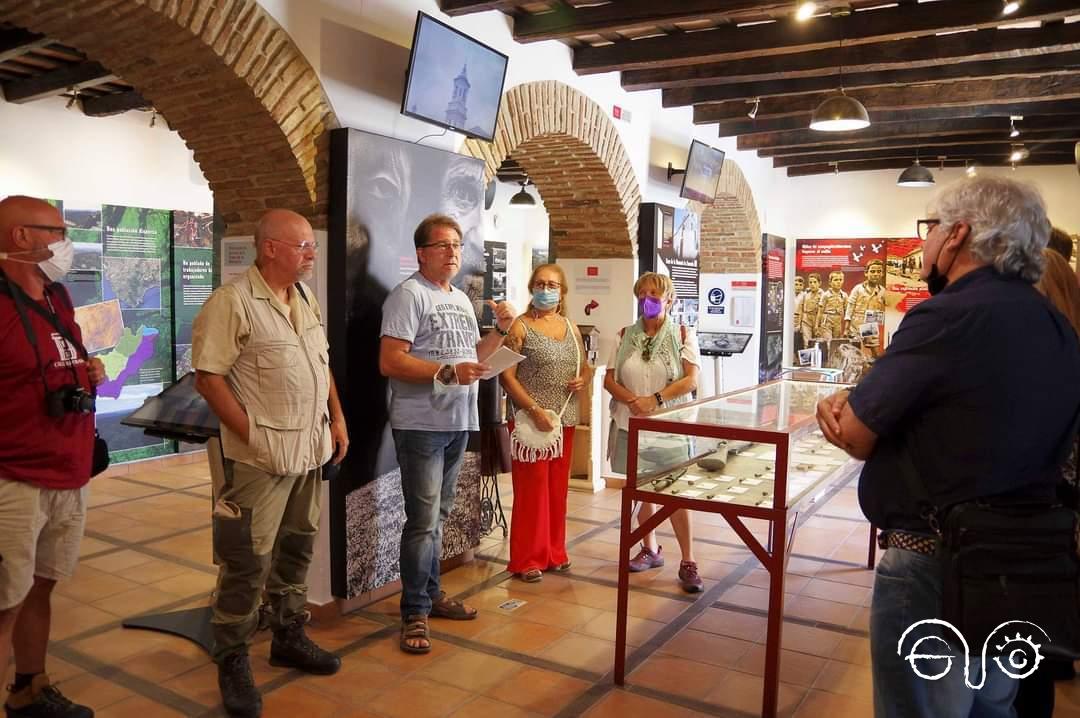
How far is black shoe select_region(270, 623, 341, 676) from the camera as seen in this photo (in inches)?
130

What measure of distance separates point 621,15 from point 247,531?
343cm

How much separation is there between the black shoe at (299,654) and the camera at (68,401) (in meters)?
1.18

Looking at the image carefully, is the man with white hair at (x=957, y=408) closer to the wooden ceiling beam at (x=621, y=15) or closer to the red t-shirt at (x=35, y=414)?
the red t-shirt at (x=35, y=414)

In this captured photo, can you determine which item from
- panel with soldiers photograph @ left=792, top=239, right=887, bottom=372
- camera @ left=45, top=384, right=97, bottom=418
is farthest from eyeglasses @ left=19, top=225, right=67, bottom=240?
panel with soldiers photograph @ left=792, top=239, right=887, bottom=372

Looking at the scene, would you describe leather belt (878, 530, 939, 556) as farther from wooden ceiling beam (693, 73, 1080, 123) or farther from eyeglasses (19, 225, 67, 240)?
wooden ceiling beam (693, 73, 1080, 123)

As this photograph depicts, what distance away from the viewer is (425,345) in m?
3.57

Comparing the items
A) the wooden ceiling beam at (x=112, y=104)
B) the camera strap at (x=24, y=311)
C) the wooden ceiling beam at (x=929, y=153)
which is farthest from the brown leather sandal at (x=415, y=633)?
the wooden ceiling beam at (x=929, y=153)

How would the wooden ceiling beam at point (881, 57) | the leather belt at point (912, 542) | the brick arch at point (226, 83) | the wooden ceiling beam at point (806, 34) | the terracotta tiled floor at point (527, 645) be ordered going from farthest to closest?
the wooden ceiling beam at point (881, 57), the wooden ceiling beam at point (806, 34), the brick arch at point (226, 83), the terracotta tiled floor at point (527, 645), the leather belt at point (912, 542)

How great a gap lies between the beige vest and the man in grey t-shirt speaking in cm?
54

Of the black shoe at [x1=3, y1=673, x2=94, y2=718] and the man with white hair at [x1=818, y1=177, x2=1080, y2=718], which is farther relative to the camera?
the black shoe at [x1=3, y1=673, x2=94, y2=718]

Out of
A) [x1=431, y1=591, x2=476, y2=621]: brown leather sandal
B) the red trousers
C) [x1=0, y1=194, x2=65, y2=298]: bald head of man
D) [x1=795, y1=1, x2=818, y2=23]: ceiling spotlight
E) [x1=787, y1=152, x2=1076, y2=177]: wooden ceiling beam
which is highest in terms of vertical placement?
[x1=787, y1=152, x2=1076, y2=177]: wooden ceiling beam

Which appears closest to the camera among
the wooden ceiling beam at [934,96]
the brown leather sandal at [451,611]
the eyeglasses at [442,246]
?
the eyeglasses at [442,246]

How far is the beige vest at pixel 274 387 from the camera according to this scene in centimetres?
286

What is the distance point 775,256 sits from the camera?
10.6 m
